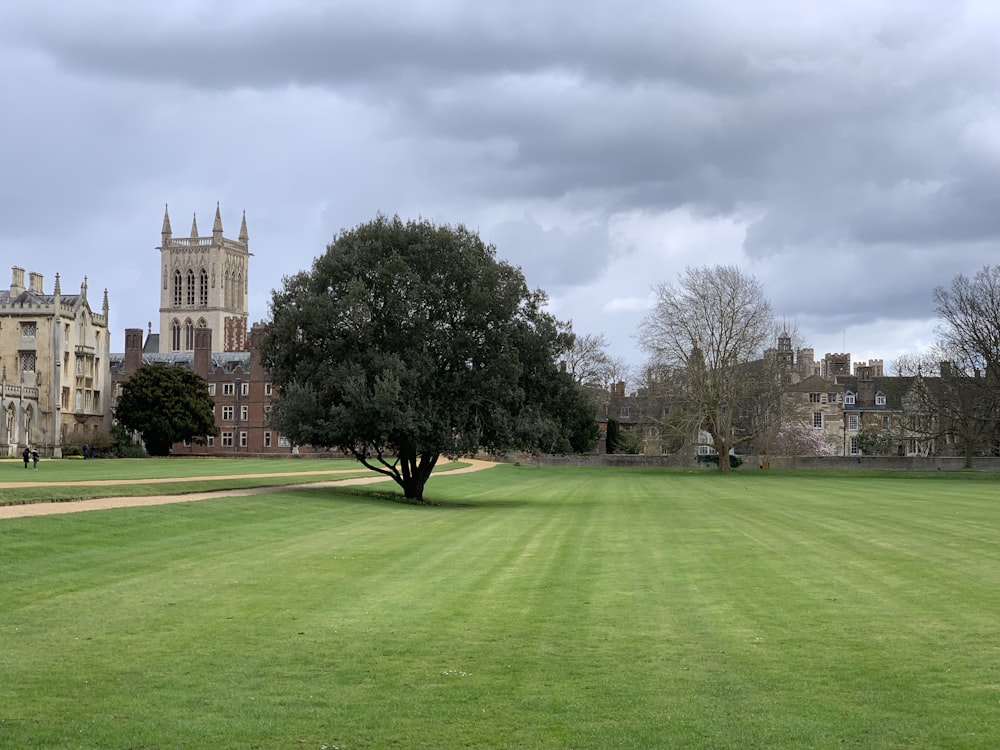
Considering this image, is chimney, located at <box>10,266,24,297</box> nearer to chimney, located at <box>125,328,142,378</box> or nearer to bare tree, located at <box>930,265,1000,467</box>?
chimney, located at <box>125,328,142,378</box>

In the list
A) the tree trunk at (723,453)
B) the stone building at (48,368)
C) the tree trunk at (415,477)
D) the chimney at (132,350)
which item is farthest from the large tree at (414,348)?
the chimney at (132,350)

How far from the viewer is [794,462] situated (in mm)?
91875

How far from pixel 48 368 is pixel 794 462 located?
63548 mm

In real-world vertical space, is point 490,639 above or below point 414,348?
below

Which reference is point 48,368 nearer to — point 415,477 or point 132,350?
point 132,350

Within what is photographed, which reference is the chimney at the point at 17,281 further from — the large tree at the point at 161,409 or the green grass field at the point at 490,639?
the green grass field at the point at 490,639

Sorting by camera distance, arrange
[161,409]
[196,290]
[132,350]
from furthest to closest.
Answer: [196,290] → [132,350] → [161,409]

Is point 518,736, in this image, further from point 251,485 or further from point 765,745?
point 251,485

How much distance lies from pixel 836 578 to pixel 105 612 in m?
10.6

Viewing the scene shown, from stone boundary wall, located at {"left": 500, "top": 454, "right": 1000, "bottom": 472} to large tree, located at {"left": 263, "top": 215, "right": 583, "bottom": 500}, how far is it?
152ft

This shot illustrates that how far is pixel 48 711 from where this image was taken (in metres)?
9.62

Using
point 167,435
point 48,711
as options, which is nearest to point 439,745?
point 48,711

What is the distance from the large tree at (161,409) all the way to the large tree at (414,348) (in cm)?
5943

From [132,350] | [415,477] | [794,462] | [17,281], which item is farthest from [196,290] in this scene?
[415,477]
